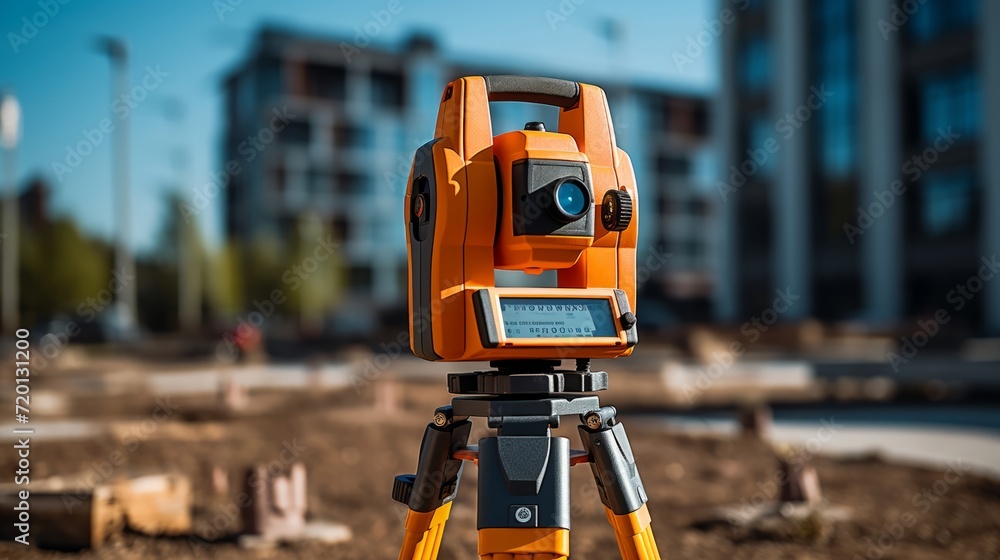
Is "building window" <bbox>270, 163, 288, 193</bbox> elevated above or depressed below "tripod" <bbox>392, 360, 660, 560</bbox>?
above

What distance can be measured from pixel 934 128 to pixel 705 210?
43.1 metres

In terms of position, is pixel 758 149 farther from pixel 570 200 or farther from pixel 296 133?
pixel 570 200

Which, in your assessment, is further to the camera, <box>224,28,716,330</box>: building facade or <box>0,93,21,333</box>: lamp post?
<box>224,28,716,330</box>: building facade

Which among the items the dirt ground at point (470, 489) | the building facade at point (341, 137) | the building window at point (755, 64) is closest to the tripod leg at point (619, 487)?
the dirt ground at point (470, 489)

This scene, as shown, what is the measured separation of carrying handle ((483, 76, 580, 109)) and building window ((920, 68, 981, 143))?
31268 mm

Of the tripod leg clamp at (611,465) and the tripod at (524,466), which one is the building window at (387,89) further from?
the tripod leg clamp at (611,465)

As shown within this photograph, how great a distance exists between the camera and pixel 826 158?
1382 inches

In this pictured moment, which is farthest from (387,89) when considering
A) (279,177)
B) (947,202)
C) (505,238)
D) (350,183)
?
(505,238)

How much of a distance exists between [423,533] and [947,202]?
3249 cm

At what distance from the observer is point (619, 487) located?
246cm

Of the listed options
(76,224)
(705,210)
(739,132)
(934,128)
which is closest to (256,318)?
(76,224)

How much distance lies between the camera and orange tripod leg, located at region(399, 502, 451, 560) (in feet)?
8.54

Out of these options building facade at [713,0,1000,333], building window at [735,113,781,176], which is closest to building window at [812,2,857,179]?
building facade at [713,0,1000,333]

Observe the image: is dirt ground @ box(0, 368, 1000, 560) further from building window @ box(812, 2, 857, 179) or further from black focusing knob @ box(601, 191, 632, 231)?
Result: building window @ box(812, 2, 857, 179)
